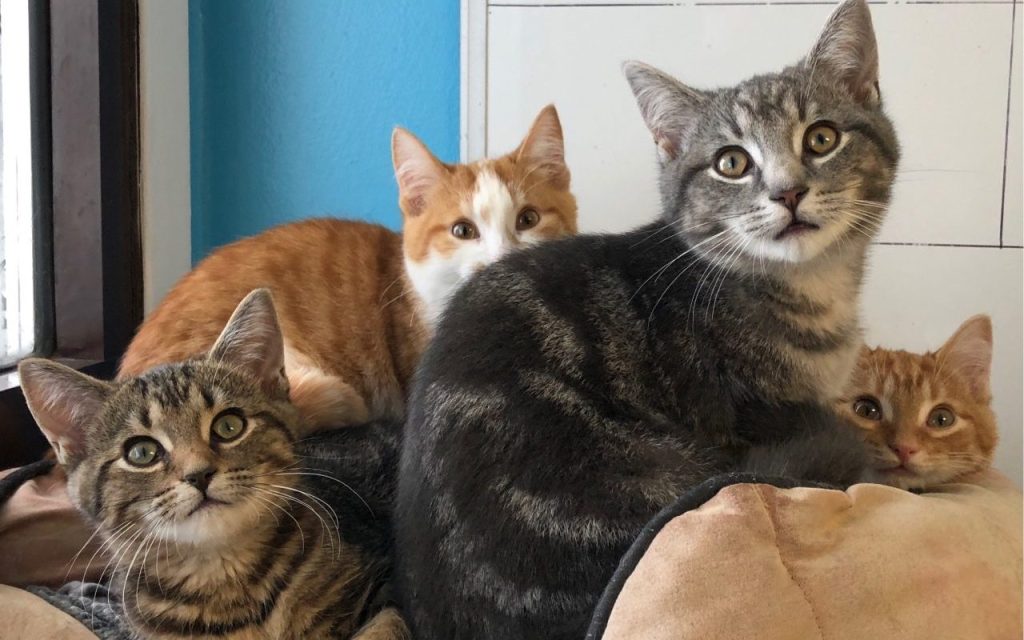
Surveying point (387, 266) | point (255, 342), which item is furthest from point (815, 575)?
point (387, 266)

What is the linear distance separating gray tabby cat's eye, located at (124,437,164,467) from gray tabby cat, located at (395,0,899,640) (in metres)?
0.34

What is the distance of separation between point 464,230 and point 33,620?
1069mm

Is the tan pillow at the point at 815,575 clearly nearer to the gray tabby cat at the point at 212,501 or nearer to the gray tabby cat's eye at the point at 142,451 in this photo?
the gray tabby cat at the point at 212,501

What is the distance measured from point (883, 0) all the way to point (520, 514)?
1.53 metres

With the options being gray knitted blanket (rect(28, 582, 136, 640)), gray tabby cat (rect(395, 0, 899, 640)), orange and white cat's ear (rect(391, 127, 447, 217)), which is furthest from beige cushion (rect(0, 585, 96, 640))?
orange and white cat's ear (rect(391, 127, 447, 217))

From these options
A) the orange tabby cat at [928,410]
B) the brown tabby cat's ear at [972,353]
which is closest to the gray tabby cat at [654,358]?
the orange tabby cat at [928,410]

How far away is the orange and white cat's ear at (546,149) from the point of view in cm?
181

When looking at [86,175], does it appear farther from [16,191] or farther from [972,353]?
[972,353]

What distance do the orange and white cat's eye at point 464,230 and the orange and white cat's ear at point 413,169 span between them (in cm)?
12

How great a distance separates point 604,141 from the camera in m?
2.05

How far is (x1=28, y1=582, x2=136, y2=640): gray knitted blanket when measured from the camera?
1.23m

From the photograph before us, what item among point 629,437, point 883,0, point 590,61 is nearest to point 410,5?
point 590,61

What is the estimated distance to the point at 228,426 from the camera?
1.24 metres

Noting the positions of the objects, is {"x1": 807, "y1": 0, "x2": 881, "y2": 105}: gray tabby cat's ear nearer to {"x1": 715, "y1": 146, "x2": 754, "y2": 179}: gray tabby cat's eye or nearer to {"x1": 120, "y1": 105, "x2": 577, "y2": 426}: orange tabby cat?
{"x1": 715, "y1": 146, "x2": 754, "y2": 179}: gray tabby cat's eye
